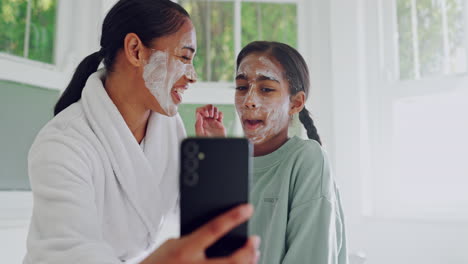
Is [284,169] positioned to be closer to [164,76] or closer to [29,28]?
[164,76]

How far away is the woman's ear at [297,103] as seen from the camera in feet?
3.78

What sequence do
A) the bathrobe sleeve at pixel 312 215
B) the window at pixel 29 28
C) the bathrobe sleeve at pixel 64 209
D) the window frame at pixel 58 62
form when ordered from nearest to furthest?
the bathrobe sleeve at pixel 64 209
the bathrobe sleeve at pixel 312 215
the window frame at pixel 58 62
the window at pixel 29 28

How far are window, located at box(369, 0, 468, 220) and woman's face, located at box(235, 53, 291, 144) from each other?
1.08 m

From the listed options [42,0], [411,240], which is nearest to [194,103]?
[42,0]

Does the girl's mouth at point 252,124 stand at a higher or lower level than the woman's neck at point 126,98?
lower

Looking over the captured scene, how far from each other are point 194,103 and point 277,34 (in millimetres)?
561

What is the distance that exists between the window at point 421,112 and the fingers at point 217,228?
1600mm

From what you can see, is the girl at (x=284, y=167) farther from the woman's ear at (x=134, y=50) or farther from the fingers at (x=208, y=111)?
the woman's ear at (x=134, y=50)

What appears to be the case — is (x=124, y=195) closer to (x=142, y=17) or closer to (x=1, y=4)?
(x=142, y=17)

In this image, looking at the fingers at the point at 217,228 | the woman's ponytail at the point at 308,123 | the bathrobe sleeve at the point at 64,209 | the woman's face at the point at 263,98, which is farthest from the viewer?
the woman's ponytail at the point at 308,123

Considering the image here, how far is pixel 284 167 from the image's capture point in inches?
40.5

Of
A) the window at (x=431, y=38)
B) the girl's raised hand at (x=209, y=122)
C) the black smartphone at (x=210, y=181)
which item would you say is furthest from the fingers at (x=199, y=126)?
the window at (x=431, y=38)

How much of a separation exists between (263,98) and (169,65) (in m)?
0.24

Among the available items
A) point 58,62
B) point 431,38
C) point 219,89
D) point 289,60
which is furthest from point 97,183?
point 431,38
